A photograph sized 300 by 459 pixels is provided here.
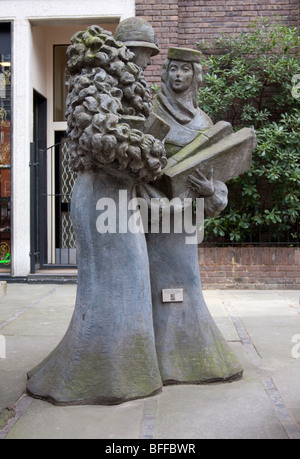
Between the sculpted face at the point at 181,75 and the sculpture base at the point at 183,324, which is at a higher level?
the sculpted face at the point at 181,75

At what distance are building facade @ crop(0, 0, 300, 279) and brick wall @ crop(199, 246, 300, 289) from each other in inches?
113

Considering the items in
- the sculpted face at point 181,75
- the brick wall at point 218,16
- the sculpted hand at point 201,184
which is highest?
the brick wall at point 218,16

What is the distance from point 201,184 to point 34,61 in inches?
294

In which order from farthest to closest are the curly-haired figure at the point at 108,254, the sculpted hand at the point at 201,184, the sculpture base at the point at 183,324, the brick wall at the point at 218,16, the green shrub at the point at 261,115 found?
the brick wall at the point at 218,16, the green shrub at the point at 261,115, the sculpture base at the point at 183,324, the sculpted hand at the point at 201,184, the curly-haired figure at the point at 108,254

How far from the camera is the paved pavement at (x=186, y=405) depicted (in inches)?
126

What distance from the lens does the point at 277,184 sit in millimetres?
9406

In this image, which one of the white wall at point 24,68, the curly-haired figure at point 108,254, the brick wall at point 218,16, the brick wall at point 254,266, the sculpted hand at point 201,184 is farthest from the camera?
the brick wall at point 218,16

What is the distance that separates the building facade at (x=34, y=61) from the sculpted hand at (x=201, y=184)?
5.92 metres

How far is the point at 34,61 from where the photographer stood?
34.2 feet

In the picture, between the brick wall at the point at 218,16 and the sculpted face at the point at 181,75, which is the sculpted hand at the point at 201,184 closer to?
the sculpted face at the point at 181,75

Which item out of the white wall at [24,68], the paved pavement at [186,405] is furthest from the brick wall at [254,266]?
the white wall at [24,68]

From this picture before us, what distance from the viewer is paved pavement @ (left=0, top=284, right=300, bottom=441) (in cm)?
320

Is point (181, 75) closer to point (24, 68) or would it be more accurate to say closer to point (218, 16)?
point (24, 68)

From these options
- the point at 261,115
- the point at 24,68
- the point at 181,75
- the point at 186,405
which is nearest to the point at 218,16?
the point at 261,115
